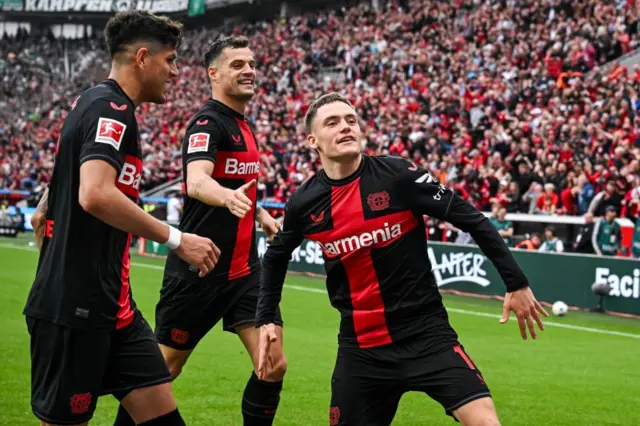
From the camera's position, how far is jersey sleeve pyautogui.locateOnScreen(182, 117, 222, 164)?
6.37m

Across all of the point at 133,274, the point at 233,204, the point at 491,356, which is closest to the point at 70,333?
the point at 233,204

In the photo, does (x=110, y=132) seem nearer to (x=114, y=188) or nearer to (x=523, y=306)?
(x=114, y=188)

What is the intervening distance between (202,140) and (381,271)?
1.81 metres

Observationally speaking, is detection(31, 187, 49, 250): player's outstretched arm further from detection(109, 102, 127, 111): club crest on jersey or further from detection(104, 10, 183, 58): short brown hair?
detection(104, 10, 183, 58): short brown hair

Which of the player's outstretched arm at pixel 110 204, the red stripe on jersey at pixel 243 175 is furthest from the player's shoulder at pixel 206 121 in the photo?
the player's outstretched arm at pixel 110 204

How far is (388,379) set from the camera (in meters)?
5.09

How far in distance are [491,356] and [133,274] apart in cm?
1136

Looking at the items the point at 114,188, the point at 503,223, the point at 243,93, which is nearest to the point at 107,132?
the point at 114,188

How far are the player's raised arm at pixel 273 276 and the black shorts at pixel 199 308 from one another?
106 cm

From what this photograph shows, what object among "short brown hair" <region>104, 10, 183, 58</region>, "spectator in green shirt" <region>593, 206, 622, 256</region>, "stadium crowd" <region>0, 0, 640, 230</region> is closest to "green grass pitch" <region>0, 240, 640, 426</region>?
"spectator in green shirt" <region>593, 206, 622, 256</region>

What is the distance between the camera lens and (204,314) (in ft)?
21.9

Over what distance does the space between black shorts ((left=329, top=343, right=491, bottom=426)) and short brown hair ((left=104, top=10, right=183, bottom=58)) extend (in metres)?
1.95

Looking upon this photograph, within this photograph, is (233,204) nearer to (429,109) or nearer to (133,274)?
(133,274)

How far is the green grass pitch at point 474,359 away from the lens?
26.7ft
